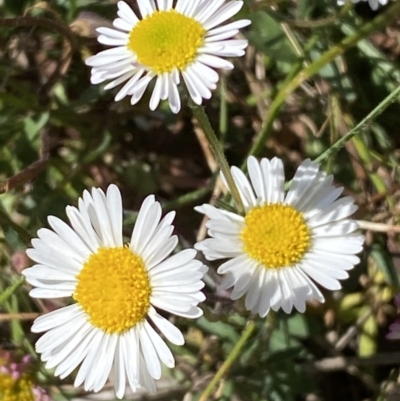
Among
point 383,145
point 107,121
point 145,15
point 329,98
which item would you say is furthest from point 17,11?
point 383,145

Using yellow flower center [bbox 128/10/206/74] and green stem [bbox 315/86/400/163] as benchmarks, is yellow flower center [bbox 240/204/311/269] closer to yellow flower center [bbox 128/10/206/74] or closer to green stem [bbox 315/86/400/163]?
green stem [bbox 315/86/400/163]

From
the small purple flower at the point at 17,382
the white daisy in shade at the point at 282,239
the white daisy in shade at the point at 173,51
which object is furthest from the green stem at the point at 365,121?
the small purple flower at the point at 17,382

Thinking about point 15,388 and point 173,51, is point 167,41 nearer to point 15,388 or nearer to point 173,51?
point 173,51

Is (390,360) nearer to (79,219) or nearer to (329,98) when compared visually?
(329,98)

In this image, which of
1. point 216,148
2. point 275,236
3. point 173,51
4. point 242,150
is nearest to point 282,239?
point 275,236

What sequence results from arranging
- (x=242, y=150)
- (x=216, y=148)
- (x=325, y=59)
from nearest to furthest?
(x=216, y=148), (x=325, y=59), (x=242, y=150)

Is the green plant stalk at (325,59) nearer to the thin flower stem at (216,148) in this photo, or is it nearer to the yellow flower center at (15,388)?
the thin flower stem at (216,148)

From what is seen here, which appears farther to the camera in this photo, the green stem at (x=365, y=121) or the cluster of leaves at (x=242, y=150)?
the cluster of leaves at (x=242, y=150)
